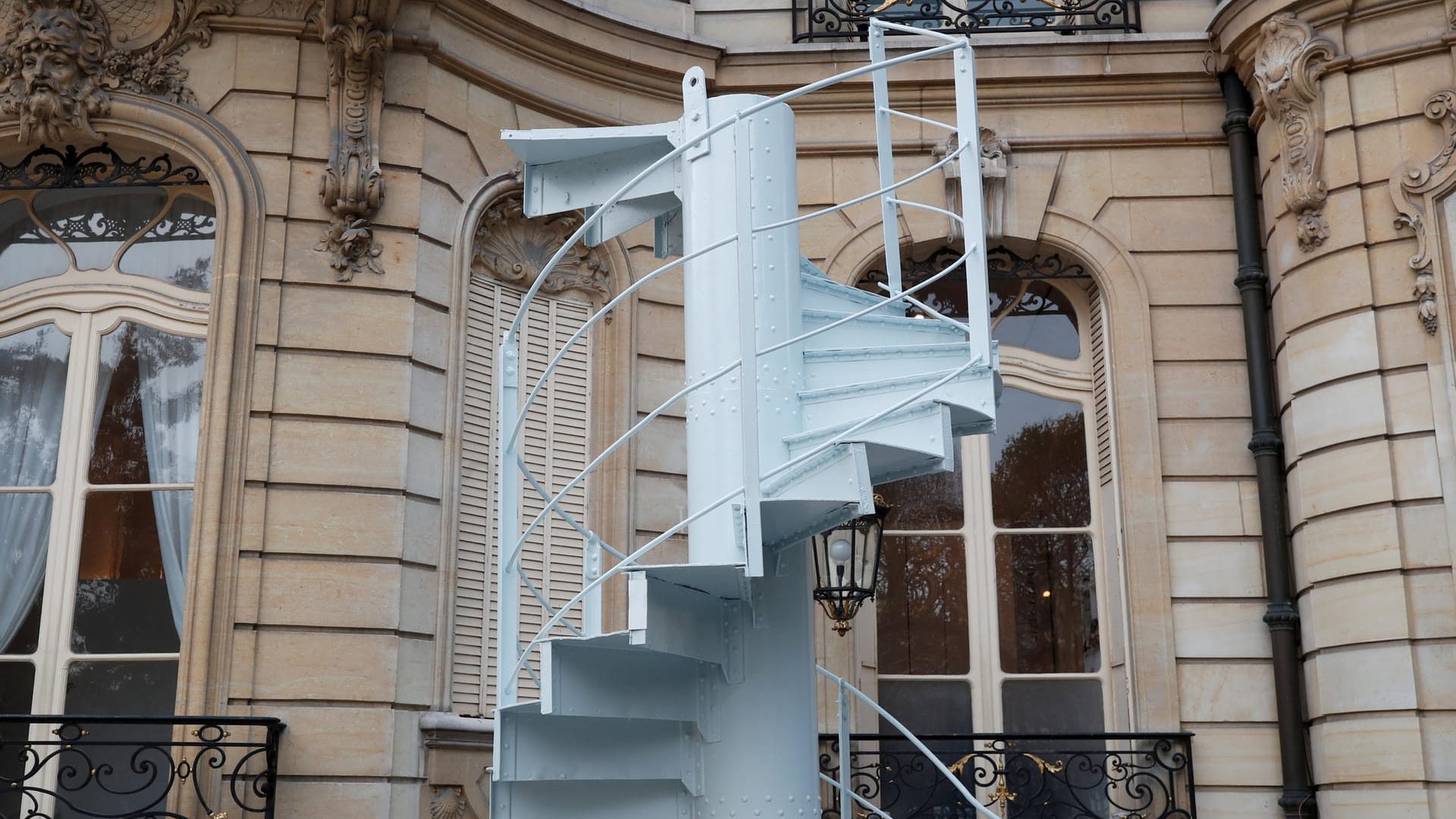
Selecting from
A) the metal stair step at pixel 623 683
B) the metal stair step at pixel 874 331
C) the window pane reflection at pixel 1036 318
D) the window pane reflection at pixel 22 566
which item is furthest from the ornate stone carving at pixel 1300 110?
the window pane reflection at pixel 22 566

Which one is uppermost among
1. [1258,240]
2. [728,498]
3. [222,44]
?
[222,44]

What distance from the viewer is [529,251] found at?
7.81m

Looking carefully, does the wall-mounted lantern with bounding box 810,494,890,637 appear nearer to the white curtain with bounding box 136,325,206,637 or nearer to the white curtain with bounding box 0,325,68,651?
the white curtain with bounding box 136,325,206,637

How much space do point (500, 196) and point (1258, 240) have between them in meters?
3.72

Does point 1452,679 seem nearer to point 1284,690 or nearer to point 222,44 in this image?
point 1284,690

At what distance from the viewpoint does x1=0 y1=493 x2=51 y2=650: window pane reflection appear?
22.1ft

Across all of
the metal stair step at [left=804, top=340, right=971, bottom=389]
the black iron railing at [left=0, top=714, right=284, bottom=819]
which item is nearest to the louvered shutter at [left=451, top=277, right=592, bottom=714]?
the black iron railing at [left=0, top=714, right=284, bottom=819]

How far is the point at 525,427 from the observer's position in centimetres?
747

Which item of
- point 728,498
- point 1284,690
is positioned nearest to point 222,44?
point 728,498

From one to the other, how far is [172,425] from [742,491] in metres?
3.56

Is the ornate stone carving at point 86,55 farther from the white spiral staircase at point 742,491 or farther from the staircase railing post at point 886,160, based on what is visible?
the staircase railing post at point 886,160

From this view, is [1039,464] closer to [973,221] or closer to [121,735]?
[973,221]

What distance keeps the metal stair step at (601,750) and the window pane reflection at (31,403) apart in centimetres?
329

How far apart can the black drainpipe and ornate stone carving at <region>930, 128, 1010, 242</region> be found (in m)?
1.14
